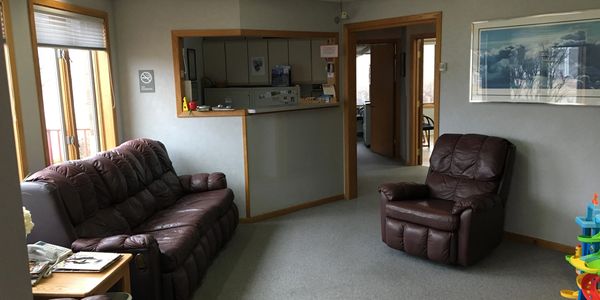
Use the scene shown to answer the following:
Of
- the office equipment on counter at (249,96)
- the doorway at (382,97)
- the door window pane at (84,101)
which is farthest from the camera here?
the doorway at (382,97)

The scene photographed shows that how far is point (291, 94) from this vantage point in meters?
6.45

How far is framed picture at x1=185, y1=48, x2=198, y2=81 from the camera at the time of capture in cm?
598

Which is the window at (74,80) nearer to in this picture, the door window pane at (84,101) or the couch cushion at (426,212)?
the door window pane at (84,101)

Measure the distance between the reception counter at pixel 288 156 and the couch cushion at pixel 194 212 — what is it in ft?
1.91

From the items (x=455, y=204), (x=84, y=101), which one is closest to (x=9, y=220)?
(x=455, y=204)

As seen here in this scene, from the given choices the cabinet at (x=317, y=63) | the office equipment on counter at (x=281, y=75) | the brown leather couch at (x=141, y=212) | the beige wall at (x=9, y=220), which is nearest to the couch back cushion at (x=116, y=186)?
the brown leather couch at (x=141, y=212)

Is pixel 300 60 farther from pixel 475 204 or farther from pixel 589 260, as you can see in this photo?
pixel 589 260

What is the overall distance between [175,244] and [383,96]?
19.1ft

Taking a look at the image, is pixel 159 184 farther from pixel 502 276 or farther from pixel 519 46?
pixel 519 46

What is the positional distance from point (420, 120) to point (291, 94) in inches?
93.7

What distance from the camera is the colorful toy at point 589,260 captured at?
2.72 metres

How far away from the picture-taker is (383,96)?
8305 millimetres

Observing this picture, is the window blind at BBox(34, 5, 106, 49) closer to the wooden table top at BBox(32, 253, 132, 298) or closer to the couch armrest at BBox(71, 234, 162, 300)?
the couch armrest at BBox(71, 234, 162, 300)

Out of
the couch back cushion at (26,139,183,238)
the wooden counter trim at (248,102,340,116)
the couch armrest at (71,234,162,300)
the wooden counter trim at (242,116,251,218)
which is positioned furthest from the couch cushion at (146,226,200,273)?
the wooden counter trim at (248,102,340,116)
